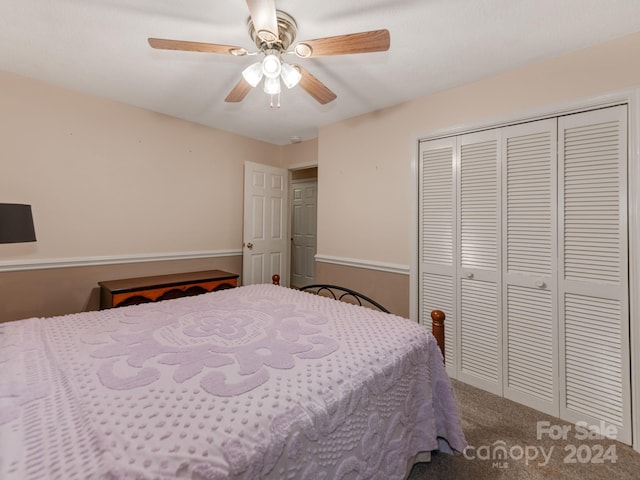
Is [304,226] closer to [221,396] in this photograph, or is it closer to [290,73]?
[290,73]

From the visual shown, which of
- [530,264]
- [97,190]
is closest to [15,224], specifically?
[97,190]

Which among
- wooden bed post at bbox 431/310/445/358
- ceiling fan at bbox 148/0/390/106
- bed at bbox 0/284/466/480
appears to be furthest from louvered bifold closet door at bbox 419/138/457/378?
ceiling fan at bbox 148/0/390/106

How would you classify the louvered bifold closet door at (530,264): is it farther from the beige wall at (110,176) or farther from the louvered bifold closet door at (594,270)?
the beige wall at (110,176)

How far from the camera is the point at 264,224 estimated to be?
13.1 feet

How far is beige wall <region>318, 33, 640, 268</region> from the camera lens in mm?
1895

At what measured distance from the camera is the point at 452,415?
1472 mm

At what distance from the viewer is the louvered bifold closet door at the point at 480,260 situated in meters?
2.30

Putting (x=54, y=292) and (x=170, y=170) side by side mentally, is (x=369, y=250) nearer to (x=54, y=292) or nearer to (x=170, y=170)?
(x=170, y=170)

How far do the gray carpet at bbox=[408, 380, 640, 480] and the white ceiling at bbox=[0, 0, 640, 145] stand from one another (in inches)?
99.0

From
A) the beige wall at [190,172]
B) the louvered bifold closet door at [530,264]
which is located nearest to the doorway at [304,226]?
the beige wall at [190,172]

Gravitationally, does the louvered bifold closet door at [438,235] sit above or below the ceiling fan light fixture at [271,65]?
below

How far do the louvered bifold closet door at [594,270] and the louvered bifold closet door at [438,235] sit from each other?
742mm

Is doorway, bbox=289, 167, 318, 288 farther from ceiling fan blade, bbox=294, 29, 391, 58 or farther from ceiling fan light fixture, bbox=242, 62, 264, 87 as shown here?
ceiling fan blade, bbox=294, 29, 391, 58

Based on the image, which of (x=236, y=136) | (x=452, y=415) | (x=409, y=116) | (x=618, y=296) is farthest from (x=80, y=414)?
(x=236, y=136)
